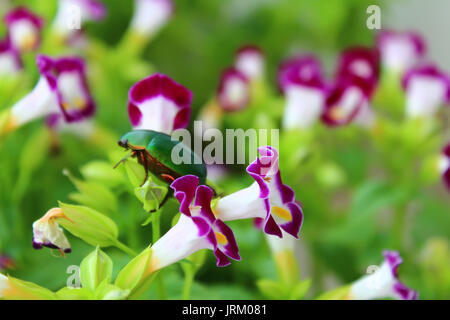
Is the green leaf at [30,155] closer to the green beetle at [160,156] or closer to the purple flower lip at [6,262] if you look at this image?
the purple flower lip at [6,262]

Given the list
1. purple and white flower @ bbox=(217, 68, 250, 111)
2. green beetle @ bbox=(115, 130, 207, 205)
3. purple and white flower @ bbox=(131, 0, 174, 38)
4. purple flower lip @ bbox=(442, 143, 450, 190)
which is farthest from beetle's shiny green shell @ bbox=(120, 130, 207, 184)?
purple and white flower @ bbox=(131, 0, 174, 38)

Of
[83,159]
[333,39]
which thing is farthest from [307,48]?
[83,159]

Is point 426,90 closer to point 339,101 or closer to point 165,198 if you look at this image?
point 339,101

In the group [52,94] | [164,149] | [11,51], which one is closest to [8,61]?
[11,51]

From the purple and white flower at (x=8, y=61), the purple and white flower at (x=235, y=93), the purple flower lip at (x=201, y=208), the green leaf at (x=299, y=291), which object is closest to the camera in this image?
the purple flower lip at (x=201, y=208)

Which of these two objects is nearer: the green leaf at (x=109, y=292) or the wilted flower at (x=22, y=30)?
the green leaf at (x=109, y=292)

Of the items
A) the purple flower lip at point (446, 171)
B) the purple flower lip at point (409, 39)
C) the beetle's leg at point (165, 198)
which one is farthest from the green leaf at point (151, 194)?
the purple flower lip at point (409, 39)
